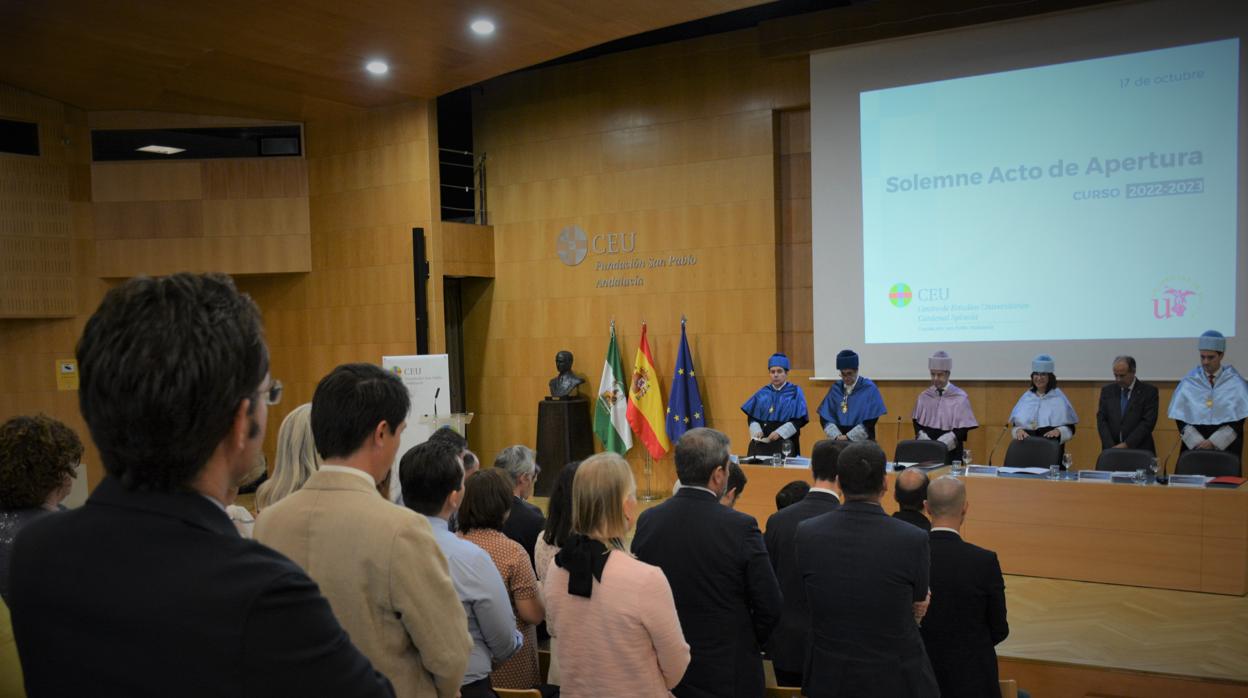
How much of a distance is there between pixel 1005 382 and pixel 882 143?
237 centimetres

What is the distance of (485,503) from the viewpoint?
291 cm

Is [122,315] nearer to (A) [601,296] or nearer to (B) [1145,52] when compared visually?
(B) [1145,52]

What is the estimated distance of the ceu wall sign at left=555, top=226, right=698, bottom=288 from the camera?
9.98 meters

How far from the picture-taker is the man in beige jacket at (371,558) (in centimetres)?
168

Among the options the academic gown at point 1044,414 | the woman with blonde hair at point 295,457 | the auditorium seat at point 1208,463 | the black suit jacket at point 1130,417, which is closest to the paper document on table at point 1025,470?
the academic gown at point 1044,414

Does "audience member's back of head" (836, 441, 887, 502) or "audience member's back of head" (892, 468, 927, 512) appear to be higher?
"audience member's back of head" (836, 441, 887, 502)

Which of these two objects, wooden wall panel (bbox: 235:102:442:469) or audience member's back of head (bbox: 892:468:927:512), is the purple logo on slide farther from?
wooden wall panel (bbox: 235:102:442:469)

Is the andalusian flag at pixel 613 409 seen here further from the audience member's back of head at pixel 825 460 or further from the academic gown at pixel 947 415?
the audience member's back of head at pixel 825 460

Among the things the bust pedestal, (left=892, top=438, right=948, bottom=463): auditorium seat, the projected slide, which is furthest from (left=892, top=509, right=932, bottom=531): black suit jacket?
the bust pedestal

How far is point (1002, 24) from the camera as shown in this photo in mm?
7922

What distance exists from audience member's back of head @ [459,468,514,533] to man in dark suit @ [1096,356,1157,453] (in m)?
5.49

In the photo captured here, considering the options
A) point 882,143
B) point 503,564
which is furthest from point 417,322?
point 503,564

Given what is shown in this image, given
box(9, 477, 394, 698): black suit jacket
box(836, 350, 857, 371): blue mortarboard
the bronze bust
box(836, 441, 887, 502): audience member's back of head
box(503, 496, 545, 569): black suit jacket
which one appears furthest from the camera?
the bronze bust

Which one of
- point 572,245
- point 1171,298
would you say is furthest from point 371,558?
point 572,245
